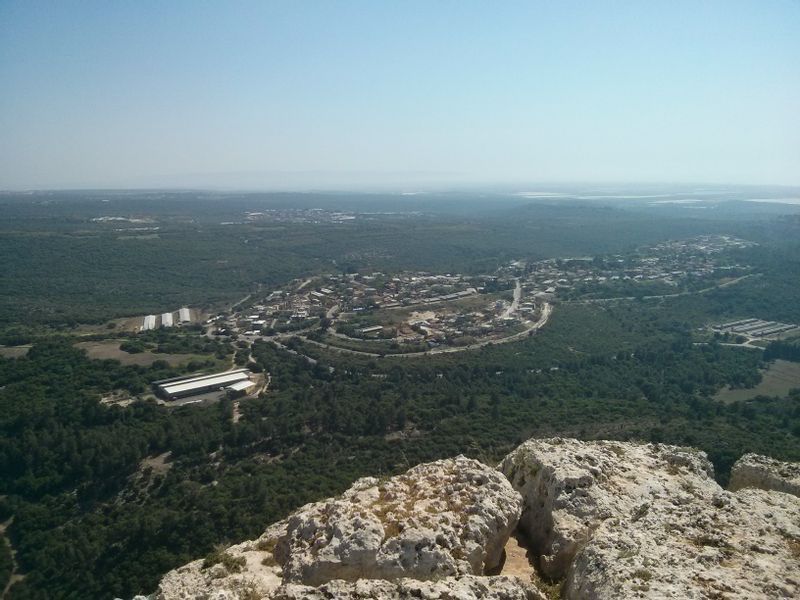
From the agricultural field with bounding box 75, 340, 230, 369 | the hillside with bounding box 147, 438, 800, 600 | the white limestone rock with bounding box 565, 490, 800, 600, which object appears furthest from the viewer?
the agricultural field with bounding box 75, 340, 230, 369

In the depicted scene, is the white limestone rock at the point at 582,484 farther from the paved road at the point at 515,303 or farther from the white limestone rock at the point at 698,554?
the paved road at the point at 515,303

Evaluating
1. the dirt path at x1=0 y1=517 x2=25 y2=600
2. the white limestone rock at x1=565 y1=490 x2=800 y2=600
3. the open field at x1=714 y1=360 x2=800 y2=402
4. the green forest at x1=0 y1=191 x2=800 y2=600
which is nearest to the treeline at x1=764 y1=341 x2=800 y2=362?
the green forest at x1=0 y1=191 x2=800 y2=600

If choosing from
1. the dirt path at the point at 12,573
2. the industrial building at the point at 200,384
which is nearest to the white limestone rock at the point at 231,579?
the dirt path at the point at 12,573

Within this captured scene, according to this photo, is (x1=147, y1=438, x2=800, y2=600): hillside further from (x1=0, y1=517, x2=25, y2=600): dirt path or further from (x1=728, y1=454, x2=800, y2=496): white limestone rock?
(x1=0, y1=517, x2=25, y2=600): dirt path

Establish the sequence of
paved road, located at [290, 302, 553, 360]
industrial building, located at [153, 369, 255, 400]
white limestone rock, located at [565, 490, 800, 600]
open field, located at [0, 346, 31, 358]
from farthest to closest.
Answer: paved road, located at [290, 302, 553, 360]
open field, located at [0, 346, 31, 358]
industrial building, located at [153, 369, 255, 400]
white limestone rock, located at [565, 490, 800, 600]

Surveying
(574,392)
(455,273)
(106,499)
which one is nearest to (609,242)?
(455,273)

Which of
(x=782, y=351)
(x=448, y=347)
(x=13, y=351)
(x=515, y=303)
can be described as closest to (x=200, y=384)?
(x=13, y=351)

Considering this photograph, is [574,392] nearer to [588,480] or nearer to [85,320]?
[588,480]
